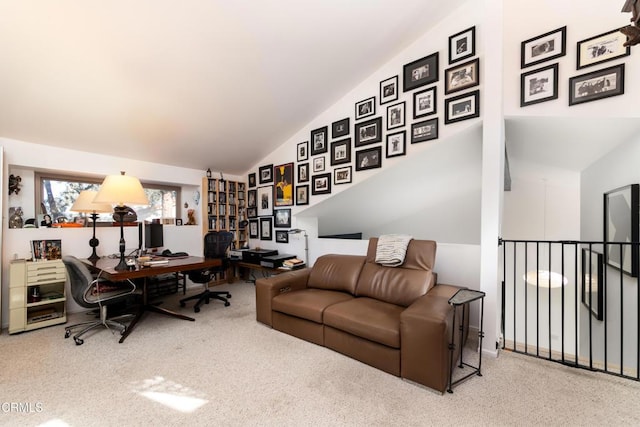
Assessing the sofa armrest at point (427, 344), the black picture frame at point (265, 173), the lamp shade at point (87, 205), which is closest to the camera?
the sofa armrest at point (427, 344)

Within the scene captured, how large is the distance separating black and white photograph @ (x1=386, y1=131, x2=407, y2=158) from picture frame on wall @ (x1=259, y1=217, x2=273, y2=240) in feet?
8.04

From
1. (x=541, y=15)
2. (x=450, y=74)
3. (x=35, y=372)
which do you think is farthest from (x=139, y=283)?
(x=541, y=15)

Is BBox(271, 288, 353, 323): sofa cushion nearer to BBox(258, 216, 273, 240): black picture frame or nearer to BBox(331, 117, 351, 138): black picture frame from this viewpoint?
BBox(258, 216, 273, 240): black picture frame

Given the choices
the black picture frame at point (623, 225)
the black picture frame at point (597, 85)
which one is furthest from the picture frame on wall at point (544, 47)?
the black picture frame at point (623, 225)

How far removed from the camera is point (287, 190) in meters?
4.52

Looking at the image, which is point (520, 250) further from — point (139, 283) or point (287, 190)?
point (139, 283)

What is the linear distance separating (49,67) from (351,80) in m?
3.01

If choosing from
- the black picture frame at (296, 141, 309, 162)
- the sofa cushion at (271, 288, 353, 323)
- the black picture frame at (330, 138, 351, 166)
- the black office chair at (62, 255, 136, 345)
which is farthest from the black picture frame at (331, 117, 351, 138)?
the black office chair at (62, 255, 136, 345)

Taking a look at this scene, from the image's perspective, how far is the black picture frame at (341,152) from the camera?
3.73 metres

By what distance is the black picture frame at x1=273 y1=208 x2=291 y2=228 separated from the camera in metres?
4.54

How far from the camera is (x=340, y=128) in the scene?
3812 mm

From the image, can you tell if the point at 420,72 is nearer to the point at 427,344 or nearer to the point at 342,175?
the point at 342,175

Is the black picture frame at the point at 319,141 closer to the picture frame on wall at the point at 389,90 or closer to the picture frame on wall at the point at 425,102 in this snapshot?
the picture frame on wall at the point at 389,90

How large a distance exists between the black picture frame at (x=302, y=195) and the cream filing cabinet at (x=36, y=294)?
300cm
